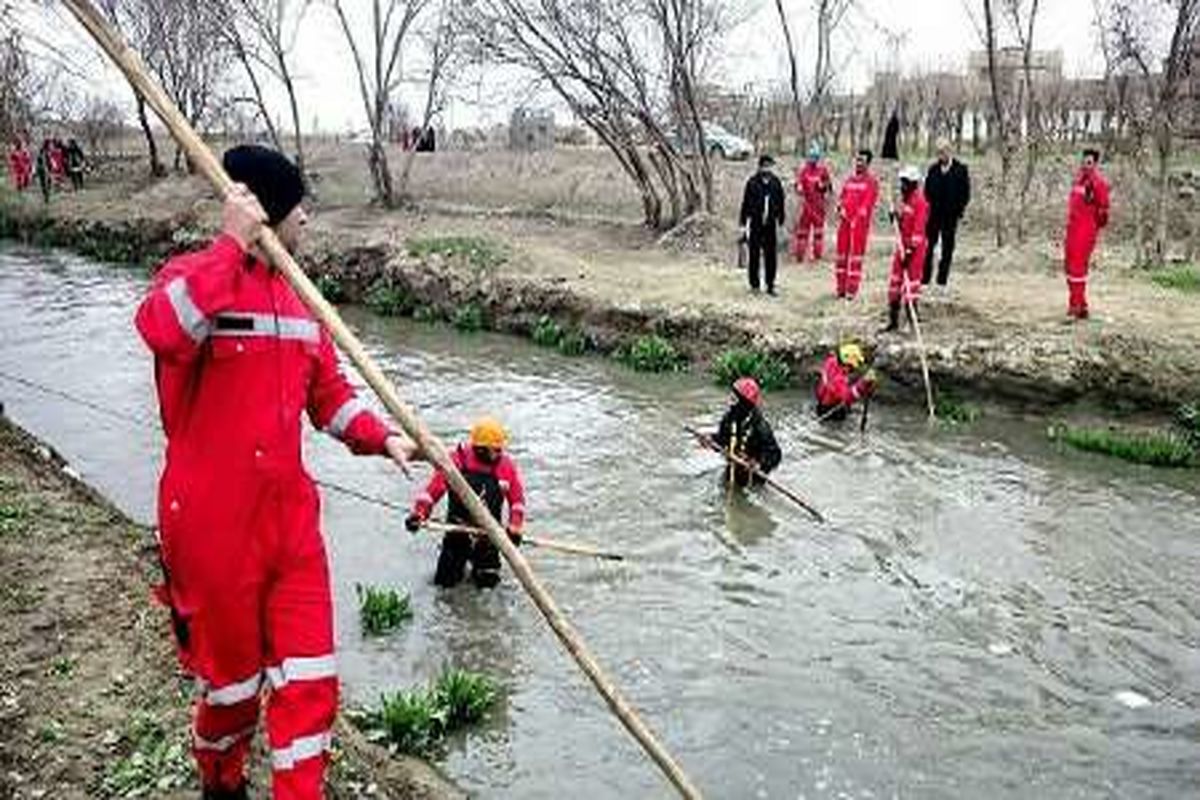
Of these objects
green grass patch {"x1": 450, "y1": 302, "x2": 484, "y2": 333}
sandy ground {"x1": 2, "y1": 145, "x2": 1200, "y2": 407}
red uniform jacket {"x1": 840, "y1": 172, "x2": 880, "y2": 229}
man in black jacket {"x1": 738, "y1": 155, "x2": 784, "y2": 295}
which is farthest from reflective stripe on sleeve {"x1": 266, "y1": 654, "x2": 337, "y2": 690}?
green grass patch {"x1": 450, "y1": 302, "x2": 484, "y2": 333}

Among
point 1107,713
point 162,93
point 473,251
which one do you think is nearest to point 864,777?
point 1107,713

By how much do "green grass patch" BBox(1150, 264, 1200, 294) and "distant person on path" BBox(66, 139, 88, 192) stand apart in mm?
31218

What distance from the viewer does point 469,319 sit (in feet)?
65.3

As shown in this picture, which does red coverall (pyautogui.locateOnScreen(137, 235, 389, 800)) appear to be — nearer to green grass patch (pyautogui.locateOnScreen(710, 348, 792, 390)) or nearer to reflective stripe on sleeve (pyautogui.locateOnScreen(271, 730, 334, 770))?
reflective stripe on sleeve (pyautogui.locateOnScreen(271, 730, 334, 770))

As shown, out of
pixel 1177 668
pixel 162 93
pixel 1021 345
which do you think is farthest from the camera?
pixel 1021 345

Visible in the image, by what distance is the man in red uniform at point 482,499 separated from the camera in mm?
8461

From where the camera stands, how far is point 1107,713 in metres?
7.18

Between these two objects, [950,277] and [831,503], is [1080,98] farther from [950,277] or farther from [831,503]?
[831,503]

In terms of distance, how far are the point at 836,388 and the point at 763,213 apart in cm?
438

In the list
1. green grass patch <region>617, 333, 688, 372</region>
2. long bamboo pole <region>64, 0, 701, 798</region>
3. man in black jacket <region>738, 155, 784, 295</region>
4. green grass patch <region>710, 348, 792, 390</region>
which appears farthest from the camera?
man in black jacket <region>738, 155, 784, 295</region>

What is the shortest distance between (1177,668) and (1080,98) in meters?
37.5

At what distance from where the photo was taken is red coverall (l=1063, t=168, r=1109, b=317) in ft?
48.4

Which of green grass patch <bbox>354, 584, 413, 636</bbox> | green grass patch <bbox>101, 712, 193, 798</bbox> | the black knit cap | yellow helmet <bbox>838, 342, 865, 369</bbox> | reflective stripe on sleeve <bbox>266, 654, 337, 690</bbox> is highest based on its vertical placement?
the black knit cap

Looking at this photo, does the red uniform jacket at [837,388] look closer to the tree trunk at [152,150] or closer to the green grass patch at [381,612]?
the green grass patch at [381,612]
